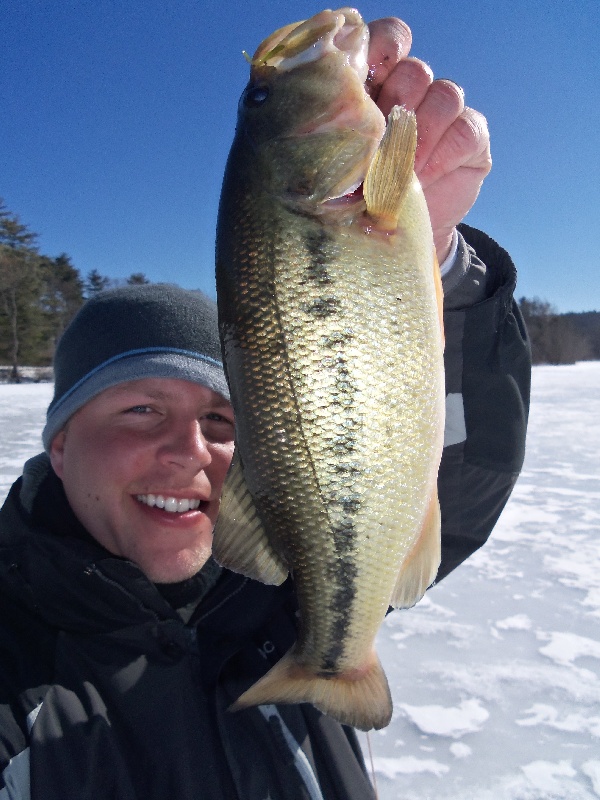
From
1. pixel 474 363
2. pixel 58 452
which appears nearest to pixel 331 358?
pixel 474 363

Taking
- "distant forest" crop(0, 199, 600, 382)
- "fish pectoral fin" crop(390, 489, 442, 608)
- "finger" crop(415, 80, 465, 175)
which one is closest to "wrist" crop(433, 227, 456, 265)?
"finger" crop(415, 80, 465, 175)

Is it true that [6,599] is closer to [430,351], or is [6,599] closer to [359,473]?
[359,473]

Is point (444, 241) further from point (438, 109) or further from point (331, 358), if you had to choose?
point (331, 358)

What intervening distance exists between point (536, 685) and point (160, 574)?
7.12 ft

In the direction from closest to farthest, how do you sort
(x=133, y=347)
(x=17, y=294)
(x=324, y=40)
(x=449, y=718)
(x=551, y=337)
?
(x=324, y=40)
(x=133, y=347)
(x=449, y=718)
(x=17, y=294)
(x=551, y=337)

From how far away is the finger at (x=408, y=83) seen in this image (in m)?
1.39

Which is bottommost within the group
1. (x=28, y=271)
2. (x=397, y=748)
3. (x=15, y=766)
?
(x=397, y=748)

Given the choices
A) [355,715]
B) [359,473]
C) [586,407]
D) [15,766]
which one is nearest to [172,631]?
[15,766]

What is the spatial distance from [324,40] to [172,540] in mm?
1574

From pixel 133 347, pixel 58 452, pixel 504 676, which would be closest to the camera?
pixel 133 347

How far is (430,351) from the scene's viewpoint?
127 cm

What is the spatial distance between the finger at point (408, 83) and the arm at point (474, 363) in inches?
1.9

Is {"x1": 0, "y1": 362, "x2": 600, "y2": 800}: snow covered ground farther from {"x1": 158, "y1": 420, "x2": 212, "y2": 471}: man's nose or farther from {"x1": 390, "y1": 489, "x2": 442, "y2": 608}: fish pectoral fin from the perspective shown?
{"x1": 158, "y1": 420, "x2": 212, "y2": 471}: man's nose

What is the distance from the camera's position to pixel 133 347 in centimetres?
215
